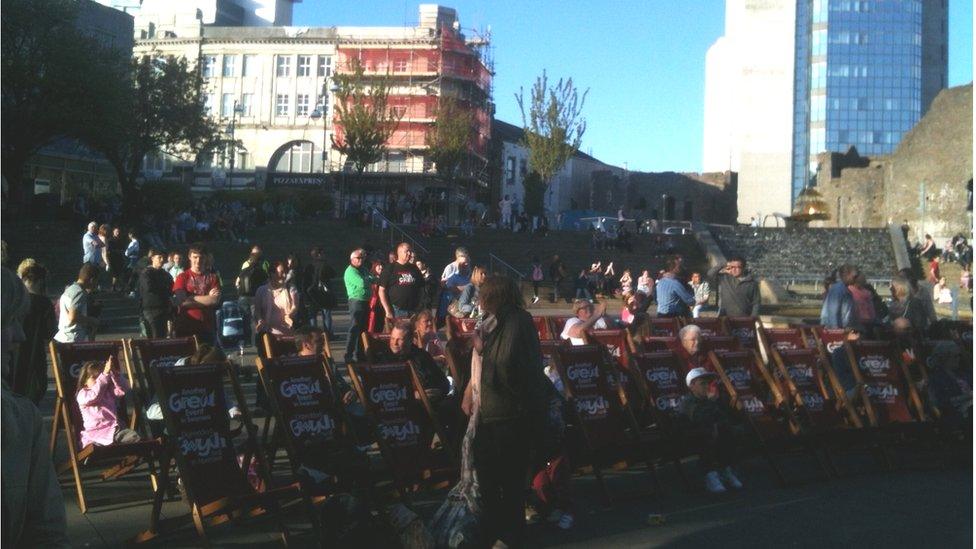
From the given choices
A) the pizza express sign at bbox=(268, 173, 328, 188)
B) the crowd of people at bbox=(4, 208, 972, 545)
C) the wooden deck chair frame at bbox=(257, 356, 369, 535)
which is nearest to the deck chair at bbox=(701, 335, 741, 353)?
the crowd of people at bbox=(4, 208, 972, 545)

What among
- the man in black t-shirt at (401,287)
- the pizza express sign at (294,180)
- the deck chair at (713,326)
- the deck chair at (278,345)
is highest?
the pizza express sign at (294,180)

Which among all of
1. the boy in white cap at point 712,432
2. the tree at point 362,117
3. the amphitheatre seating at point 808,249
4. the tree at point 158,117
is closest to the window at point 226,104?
the tree at point 362,117

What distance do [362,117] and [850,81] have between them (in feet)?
237

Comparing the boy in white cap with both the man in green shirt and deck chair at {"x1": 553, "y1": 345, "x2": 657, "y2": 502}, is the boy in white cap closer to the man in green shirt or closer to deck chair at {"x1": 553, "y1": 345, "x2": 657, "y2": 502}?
deck chair at {"x1": 553, "y1": 345, "x2": 657, "y2": 502}

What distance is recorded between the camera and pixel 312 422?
761 cm

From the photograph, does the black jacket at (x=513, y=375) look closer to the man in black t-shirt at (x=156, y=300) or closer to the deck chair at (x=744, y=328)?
the deck chair at (x=744, y=328)

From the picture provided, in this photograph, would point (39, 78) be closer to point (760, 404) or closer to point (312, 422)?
point (760, 404)

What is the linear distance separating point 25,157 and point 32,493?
38384 mm

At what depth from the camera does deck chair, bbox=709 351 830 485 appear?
9359 mm

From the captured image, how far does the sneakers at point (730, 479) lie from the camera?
8828mm

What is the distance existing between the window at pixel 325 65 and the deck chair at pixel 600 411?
80.1m

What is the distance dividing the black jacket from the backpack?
9419 mm

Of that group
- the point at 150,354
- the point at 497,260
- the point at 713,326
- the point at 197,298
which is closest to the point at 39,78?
the point at 497,260

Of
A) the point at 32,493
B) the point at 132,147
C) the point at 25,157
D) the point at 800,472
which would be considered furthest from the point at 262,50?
the point at 32,493
